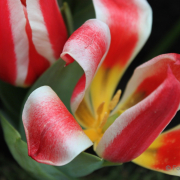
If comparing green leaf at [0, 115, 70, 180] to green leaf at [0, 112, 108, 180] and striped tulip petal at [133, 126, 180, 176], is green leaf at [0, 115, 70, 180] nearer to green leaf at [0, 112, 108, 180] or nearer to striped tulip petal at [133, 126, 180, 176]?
green leaf at [0, 112, 108, 180]

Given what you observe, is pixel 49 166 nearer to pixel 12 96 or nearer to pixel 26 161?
pixel 26 161

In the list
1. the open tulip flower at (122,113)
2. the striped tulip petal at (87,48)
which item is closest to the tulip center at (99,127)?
the open tulip flower at (122,113)

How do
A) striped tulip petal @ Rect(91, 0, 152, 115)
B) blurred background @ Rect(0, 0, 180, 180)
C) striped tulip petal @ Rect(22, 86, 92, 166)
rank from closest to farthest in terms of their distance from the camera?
striped tulip petal @ Rect(22, 86, 92, 166)
striped tulip petal @ Rect(91, 0, 152, 115)
blurred background @ Rect(0, 0, 180, 180)

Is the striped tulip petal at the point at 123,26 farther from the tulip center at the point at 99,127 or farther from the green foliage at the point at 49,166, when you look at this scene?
the green foliage at the point at 49,166

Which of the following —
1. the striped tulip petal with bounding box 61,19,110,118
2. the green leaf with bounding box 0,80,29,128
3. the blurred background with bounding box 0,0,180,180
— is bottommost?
the blurred background with bounding box 0,0,180,180

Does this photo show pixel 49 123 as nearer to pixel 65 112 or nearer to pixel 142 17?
pixel 65 112

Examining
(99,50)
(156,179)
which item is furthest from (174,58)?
(156,179)

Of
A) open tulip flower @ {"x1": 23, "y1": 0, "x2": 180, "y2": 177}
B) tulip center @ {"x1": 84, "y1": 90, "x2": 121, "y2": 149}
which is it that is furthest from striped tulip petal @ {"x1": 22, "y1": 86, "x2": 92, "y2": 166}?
tulip center @ {"x1": 84, "y1": 90, "x2": 121, "y2": 149}
